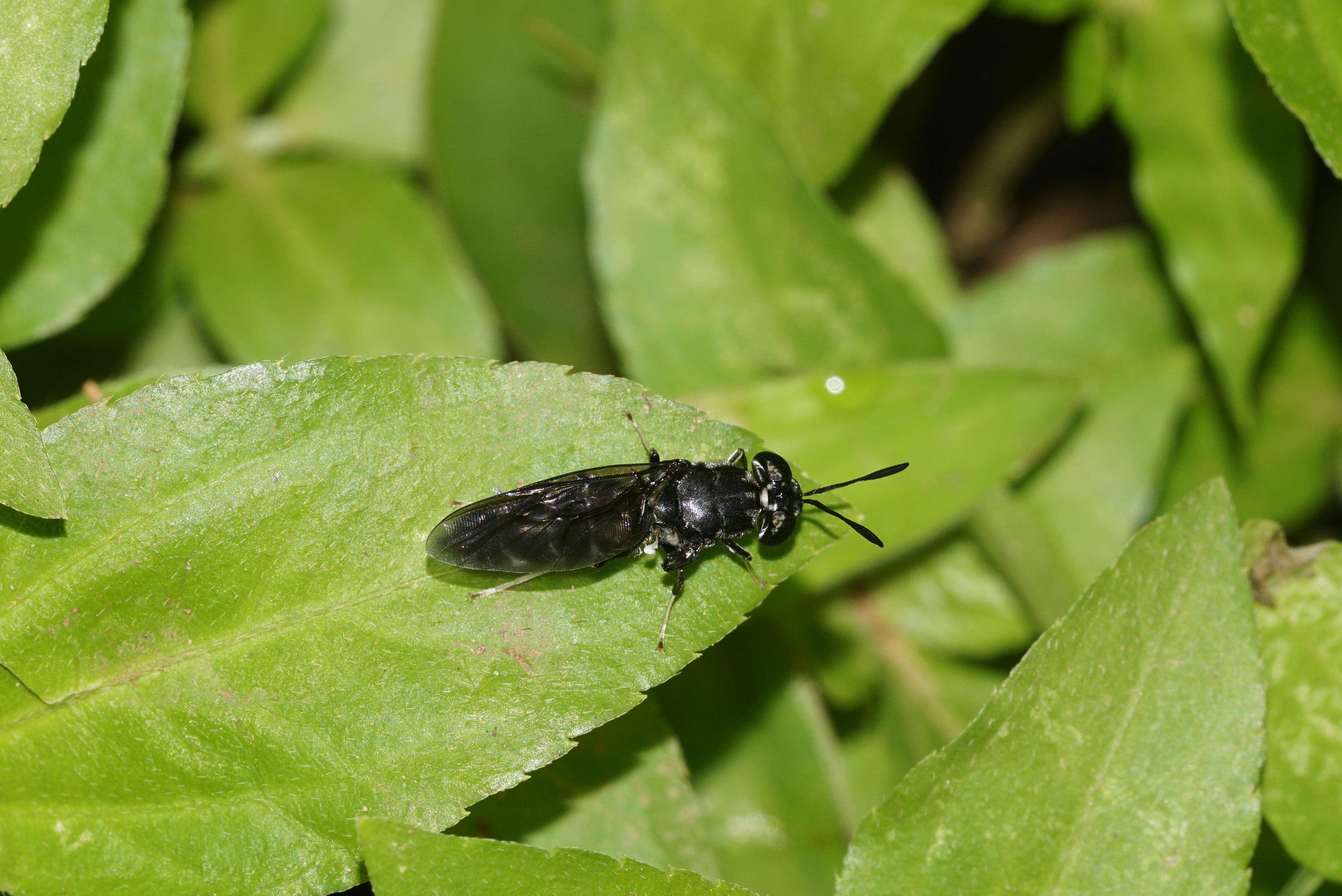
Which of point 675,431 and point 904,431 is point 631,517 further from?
point 904,431

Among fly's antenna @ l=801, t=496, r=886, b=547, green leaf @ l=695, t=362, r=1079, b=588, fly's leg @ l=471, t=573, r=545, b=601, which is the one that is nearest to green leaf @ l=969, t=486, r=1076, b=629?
green leaf @ l=695, t=362, r=1079, b=588

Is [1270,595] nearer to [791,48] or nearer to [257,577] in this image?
[791,48]

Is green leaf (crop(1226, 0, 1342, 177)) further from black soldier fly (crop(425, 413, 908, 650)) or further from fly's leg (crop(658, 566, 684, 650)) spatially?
fly's leg (crop(658, 566, 684, 650))

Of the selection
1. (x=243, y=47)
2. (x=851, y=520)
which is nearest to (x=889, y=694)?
(x=851, y=520)

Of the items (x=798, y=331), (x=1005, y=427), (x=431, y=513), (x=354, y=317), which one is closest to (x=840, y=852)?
(x=1005, y=427)

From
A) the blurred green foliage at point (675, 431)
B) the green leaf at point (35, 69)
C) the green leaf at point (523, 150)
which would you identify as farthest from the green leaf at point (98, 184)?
the green leaf at point (523, 150)

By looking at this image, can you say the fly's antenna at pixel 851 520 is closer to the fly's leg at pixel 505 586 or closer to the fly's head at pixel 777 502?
the fly's head at pixel 777 502
